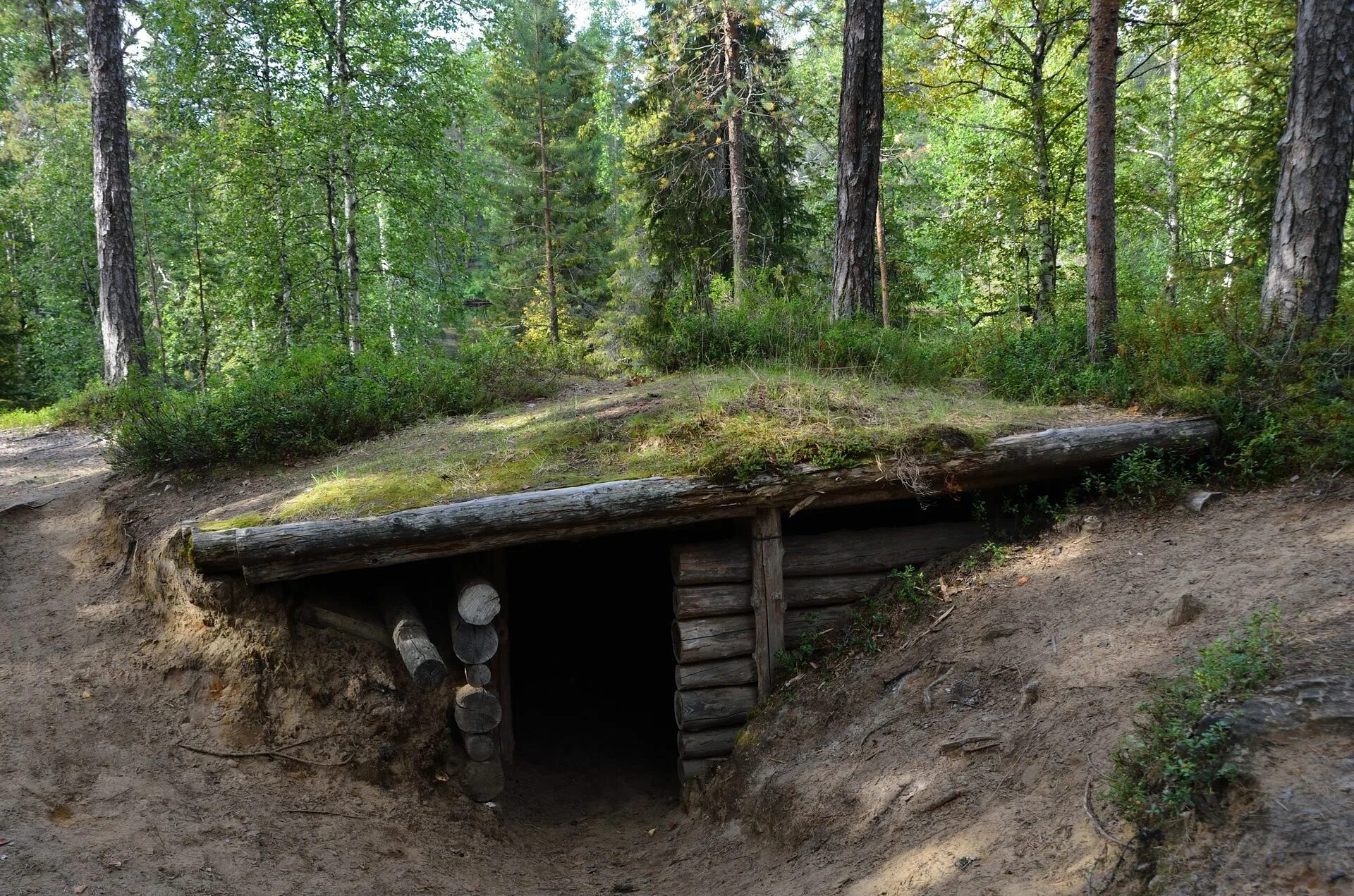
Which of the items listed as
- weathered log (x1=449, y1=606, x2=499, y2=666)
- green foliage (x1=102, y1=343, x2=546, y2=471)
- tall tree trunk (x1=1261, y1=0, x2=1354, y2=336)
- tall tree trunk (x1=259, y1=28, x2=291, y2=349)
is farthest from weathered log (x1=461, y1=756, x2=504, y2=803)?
tall tree trunk (x1=259, y1=28, x2=291, y2=349)

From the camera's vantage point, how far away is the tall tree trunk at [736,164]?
590 inches

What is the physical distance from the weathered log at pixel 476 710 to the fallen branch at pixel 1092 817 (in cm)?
395

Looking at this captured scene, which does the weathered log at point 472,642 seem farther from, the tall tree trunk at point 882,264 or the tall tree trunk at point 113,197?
the tall tree trunk at point 882,264

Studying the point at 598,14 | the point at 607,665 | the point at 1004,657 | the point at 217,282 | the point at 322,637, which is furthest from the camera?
the point at 598,14

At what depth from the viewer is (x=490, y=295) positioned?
29594 millimetres

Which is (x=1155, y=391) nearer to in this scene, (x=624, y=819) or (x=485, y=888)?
(x=624, y=819)

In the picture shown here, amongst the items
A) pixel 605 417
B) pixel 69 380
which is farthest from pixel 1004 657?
pixel 69 380

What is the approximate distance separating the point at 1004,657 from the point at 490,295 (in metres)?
27.0

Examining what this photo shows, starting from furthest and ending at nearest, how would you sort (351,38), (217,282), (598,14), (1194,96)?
(598,14)
(217,282)
(1194,96)
(351,38)

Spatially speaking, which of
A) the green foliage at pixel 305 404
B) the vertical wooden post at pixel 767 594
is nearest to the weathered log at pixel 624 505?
the vertical wooden post at pixel 767 594

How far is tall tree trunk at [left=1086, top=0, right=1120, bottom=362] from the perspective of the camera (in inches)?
318

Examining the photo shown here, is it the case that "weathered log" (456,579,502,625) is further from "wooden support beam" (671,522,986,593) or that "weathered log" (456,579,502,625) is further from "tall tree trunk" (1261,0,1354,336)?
"tall tree trunk" (1261,0,1354,336)

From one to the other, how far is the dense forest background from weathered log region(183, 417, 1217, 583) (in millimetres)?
1080

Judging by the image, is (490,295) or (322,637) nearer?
(322,637)
